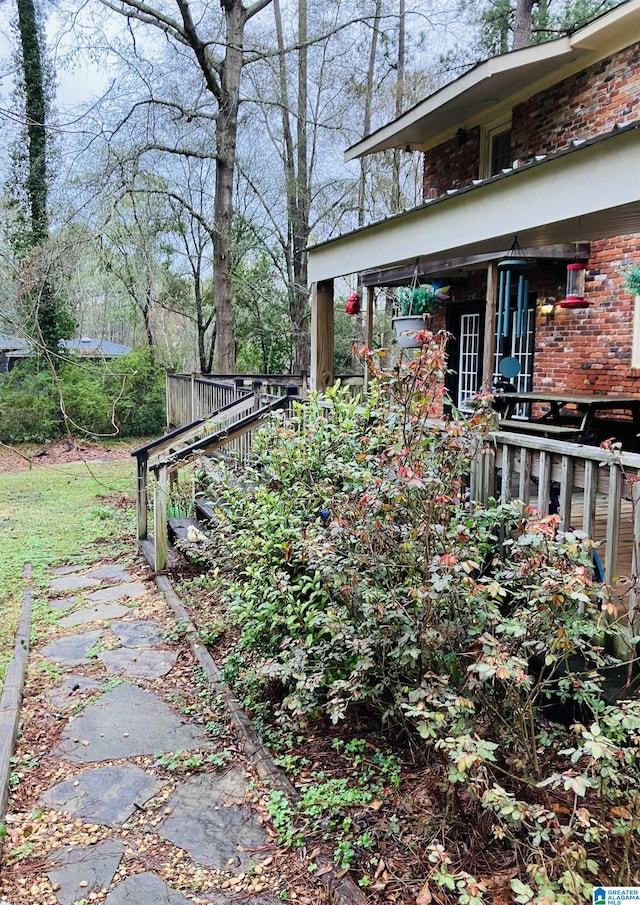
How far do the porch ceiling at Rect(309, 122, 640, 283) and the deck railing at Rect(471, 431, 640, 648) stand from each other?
1250 mm

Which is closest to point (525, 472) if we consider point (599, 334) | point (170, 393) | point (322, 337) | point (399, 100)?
point (322, 337)

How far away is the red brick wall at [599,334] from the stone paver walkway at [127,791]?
Answer: 6.23 metres

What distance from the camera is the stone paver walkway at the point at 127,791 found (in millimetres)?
2432

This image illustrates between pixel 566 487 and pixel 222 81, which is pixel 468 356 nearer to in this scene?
pixel 566 487

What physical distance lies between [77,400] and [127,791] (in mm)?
14402

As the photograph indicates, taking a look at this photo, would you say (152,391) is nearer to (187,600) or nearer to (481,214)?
(187,600)

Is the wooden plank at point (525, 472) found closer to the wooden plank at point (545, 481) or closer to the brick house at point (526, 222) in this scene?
the wooden plank at point (545, 481)

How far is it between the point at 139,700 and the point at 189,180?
2009cm

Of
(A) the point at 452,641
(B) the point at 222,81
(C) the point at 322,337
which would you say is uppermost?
(B) the point at 222,81

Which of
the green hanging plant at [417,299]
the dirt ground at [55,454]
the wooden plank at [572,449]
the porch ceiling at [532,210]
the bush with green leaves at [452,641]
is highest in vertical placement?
the porch ceiling at [532,210]

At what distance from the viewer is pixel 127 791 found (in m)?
3.01

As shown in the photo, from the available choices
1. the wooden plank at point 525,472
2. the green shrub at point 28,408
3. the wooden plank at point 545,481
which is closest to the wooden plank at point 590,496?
the wooden plank at point 545,481

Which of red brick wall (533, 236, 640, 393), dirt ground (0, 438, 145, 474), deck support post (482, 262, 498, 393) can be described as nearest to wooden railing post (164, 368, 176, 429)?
dirt ground (0, 438, 145, 474)

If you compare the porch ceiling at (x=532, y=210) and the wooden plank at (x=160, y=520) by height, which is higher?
the porch ceiling at (x=532, y=210)
